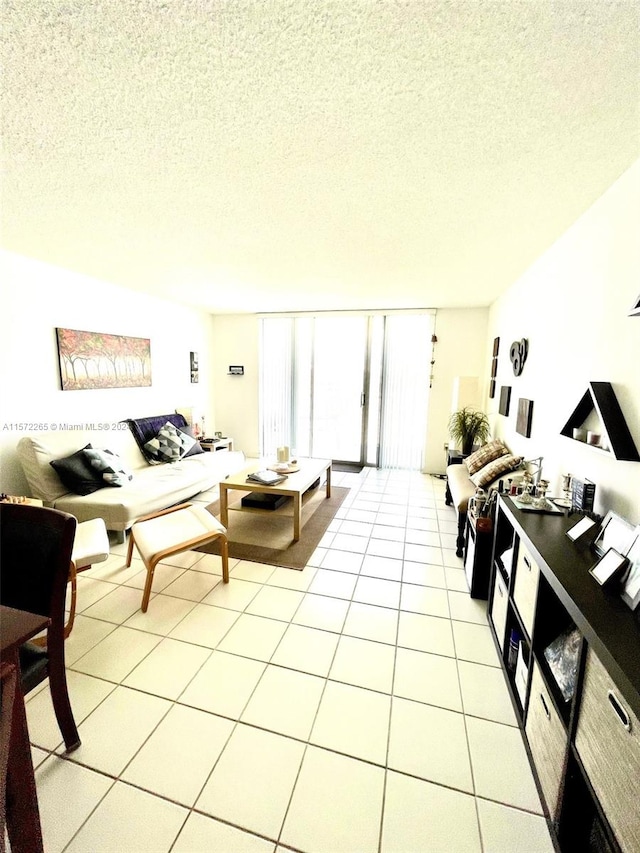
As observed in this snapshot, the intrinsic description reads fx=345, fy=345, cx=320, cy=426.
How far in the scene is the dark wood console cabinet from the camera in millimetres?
794

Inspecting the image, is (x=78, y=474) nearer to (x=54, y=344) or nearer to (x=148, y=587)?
(x=54, y=344)

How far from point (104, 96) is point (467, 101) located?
4.16 feet

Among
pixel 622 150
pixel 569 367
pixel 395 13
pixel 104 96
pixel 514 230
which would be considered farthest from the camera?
pixel 514 230

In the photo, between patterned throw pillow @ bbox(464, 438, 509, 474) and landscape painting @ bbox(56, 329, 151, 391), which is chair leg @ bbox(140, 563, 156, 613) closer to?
landscape painting @ bbox(56, 329, 151, 391)

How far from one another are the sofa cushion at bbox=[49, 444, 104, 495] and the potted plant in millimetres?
3840

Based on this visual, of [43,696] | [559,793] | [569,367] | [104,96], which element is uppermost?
[104,96]

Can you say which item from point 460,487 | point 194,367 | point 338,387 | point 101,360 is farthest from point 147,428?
point 460,487

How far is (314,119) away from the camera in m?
1.31

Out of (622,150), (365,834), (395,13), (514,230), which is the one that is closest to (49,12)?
(395,13)

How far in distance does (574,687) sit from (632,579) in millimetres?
379

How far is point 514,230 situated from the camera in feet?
7.41

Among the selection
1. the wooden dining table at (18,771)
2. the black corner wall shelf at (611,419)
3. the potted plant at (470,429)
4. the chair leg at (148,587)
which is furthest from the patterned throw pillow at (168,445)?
the black corner wall shelf at (611,419)

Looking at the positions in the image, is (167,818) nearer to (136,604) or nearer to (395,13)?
(136,604)

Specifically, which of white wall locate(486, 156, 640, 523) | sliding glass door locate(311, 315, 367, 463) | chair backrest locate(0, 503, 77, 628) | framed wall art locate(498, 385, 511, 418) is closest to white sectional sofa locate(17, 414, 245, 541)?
chair backrest locate(0, 503, 77, 628)
